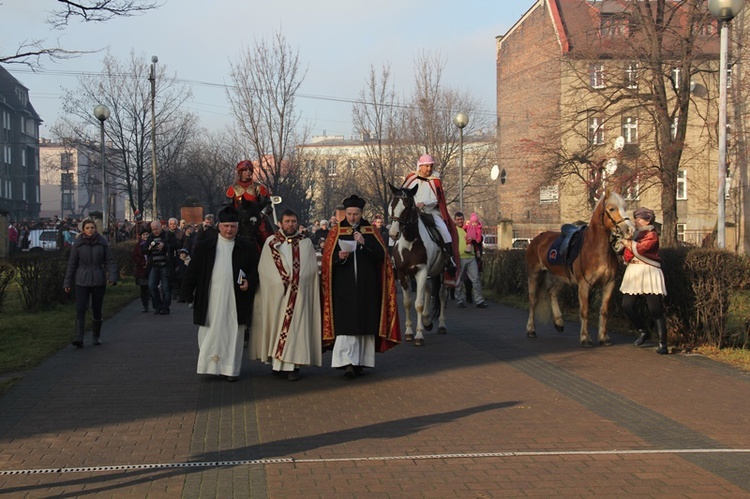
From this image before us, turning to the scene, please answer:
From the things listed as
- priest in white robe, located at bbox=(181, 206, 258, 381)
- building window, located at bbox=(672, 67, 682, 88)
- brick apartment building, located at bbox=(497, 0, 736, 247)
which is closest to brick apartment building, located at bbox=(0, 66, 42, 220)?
brick apartment building, located at bbox=(497, 0, 736, 247)

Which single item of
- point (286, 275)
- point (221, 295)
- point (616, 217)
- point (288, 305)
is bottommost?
point (288, 305)

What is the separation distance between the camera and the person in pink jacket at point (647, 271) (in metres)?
12.2

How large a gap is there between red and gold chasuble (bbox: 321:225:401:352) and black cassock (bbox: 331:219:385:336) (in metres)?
0.05

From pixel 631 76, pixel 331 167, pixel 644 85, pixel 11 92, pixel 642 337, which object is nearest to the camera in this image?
pixel 642 337

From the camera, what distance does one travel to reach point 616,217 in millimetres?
12656

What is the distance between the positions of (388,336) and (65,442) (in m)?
4.34

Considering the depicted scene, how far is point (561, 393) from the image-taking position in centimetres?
978

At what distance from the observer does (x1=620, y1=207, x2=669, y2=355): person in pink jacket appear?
12.2m

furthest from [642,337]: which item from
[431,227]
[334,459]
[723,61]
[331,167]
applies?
[331,167]

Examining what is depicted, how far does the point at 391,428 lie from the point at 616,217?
5.85 meters

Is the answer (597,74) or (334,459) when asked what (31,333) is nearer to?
(334,459)

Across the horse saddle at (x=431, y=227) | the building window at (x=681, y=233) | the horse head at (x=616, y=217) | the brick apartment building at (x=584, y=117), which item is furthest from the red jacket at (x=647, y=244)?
the building window at (x=681, y=233)

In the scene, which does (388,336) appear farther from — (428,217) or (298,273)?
(428,217)

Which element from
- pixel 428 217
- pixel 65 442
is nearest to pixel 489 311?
pixel 428 217
